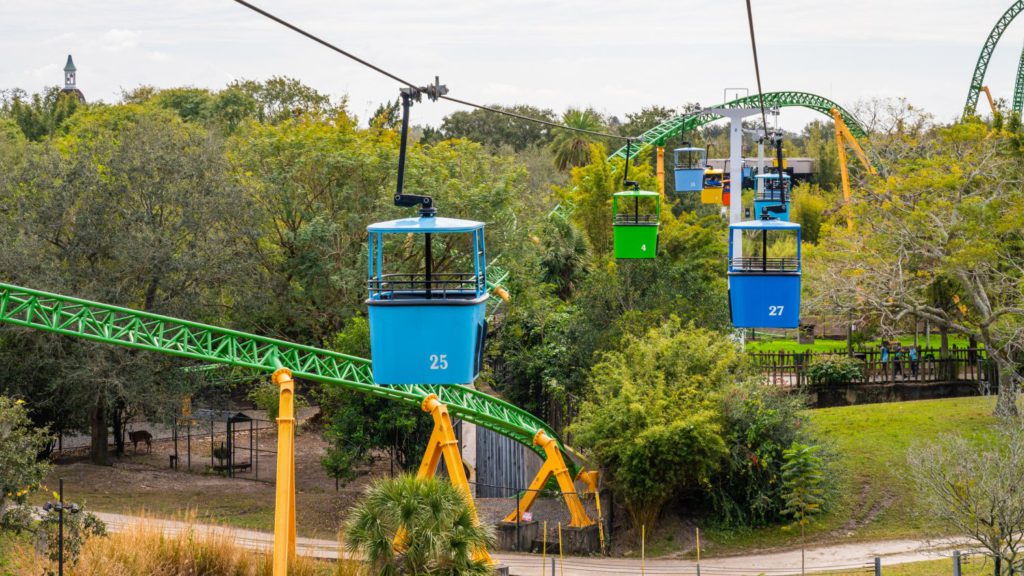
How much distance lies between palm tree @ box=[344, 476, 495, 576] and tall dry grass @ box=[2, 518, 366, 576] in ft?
1.90

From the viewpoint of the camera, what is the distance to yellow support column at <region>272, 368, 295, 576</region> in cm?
2036

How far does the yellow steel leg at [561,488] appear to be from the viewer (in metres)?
28.1

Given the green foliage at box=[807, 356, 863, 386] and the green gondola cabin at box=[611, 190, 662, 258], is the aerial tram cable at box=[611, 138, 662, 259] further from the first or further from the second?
the green foliage at box=[807, 356, 863, 386]

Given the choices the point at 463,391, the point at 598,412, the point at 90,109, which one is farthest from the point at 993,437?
the point at 90,109

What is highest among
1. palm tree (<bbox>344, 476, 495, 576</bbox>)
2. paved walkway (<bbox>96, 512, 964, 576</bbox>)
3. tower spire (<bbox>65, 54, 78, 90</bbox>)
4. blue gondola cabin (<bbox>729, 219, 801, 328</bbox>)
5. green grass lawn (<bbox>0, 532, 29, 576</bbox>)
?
tower spire (<bbox>65, 54, 78, 90</bbox>)

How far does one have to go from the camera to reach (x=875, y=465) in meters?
31.2

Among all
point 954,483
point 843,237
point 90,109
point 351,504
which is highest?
point 90,109

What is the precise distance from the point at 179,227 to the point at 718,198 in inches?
765

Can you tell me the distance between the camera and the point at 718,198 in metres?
43.4

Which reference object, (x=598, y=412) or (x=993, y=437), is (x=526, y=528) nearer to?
(x=598, y=412)

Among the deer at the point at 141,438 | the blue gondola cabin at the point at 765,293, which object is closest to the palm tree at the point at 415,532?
the blue gondola cabin at the point at 765,293

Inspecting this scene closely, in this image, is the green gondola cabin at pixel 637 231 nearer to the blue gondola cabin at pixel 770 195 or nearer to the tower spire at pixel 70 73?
the blue gondola cabin at pixel 770 195

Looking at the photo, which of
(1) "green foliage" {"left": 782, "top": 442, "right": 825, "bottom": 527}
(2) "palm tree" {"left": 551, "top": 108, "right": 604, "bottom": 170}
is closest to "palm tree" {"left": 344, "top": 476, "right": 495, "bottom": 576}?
(1) "green foliage" {"left": 782, "top": 442, "right": 825, "bottom": 527}

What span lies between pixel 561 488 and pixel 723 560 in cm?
414
